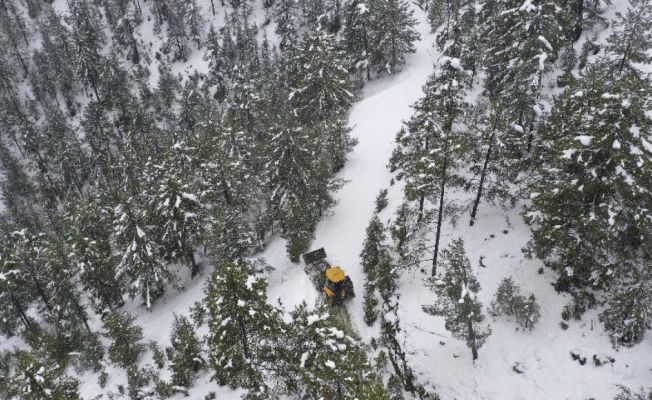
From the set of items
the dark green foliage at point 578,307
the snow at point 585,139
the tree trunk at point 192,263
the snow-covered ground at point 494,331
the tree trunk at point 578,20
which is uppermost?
the tree trunk at point 578,20

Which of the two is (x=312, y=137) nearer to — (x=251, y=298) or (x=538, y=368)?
(x=251, y=298)

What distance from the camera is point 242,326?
19.2 m

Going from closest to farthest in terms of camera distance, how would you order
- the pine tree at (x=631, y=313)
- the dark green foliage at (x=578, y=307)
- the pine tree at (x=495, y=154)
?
the pine tree at (x=631, y=313) < the dark green foliage at (x=578, y=307) < the pine tree at (x=495, y=154)

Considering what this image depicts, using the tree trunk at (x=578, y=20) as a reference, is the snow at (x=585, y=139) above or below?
below

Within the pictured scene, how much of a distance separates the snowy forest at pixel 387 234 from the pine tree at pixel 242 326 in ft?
0.37

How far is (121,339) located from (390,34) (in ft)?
135

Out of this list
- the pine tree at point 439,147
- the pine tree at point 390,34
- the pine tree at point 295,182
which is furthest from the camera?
the pine tree at point 390,34

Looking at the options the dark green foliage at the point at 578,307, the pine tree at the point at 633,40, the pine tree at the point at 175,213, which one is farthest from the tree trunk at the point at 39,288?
the pine tree at the point at 633,40

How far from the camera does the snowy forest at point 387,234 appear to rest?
58.5 ft

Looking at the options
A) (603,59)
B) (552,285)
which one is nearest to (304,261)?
(552,285)

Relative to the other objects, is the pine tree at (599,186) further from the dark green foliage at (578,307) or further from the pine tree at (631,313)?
the pine tree at (631,313)

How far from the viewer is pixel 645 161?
53.5 ft

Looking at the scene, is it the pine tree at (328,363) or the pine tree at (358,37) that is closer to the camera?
the pine tree at (328,363)

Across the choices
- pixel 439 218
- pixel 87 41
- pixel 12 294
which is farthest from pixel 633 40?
pixel 87 41
